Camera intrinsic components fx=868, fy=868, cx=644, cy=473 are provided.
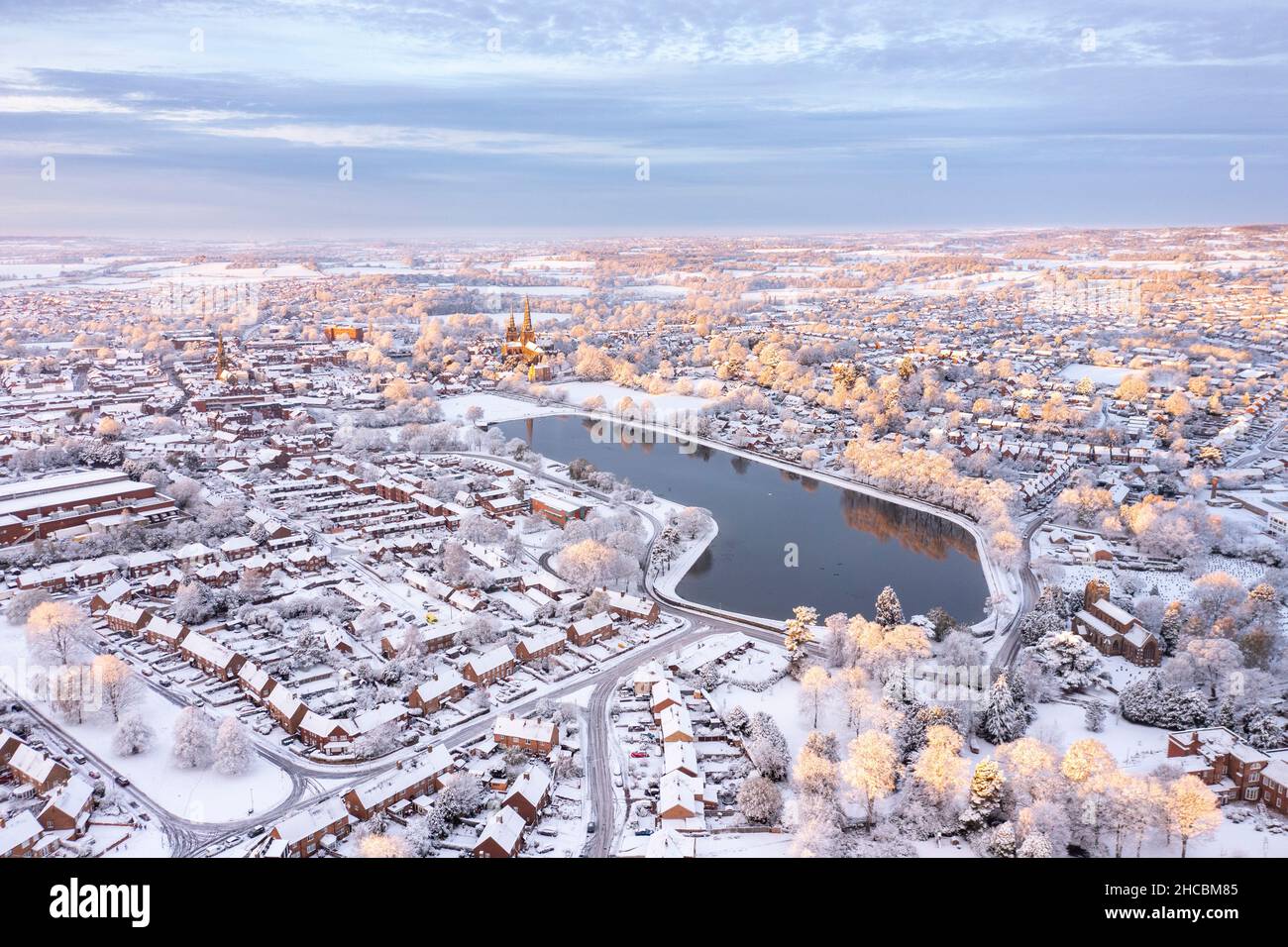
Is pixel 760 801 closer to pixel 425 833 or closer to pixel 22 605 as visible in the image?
pixel 425 833

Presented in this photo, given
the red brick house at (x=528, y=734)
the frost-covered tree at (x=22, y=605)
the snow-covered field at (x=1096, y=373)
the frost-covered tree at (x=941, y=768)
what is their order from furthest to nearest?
1. the snow-covered field at (x=1096, y=373)
2. the frost-covered tree at (x=22, y=605)
3. the red brick house at (x=528, y=734)
4. the frost-covered tree at (x=941, y=768)

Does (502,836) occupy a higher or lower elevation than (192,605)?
lower

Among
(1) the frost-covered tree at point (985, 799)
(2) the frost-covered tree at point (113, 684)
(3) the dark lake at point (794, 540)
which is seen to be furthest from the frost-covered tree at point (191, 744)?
(1) the frost-covered tree at point (985, 799)

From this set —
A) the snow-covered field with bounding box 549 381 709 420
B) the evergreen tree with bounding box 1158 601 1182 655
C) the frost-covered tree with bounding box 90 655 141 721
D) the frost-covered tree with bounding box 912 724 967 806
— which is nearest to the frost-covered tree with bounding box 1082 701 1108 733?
the frost-covered tree with bounding box 912 724 967 806

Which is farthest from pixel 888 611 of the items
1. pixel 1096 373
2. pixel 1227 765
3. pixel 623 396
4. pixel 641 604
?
pixel 1096 373

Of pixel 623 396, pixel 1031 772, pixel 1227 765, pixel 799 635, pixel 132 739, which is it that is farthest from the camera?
Result: pixel 623 396

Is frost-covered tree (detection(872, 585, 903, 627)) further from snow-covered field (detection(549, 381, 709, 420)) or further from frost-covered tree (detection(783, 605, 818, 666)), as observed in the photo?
snow-covered field (detection(549, 381, 709, 420))

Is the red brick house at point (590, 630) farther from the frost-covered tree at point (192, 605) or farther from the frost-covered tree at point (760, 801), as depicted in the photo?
the frost-covered tree at point (192, 605)
